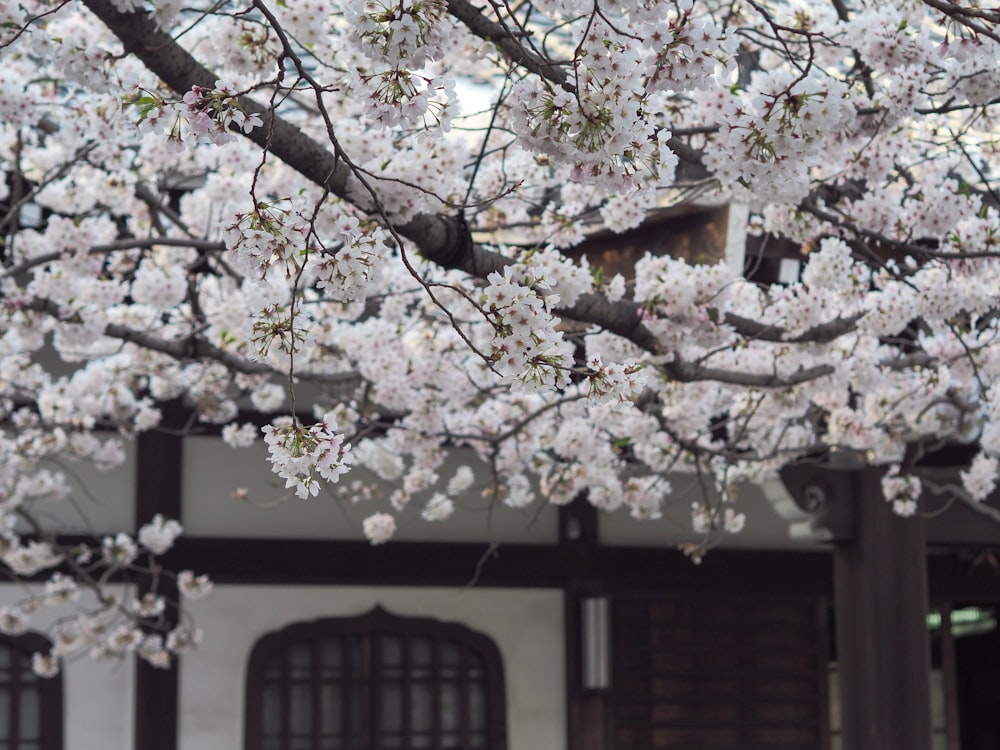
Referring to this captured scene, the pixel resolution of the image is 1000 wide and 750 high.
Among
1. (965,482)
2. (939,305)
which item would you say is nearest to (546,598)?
(965,482)

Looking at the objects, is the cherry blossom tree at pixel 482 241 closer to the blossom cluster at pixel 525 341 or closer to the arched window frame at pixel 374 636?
the blossom cluster at pixel 525 341

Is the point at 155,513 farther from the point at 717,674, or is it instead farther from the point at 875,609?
the point at 875,609

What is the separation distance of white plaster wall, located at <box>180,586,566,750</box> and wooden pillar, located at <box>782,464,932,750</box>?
1.85 m

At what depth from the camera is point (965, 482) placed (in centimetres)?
589

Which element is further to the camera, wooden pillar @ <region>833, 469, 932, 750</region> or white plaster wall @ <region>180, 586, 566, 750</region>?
white plaster wall @ <region>180, 586, 566, 750</region>

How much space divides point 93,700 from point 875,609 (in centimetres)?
365

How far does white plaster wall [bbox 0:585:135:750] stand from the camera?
6.85 m

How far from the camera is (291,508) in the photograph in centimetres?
739

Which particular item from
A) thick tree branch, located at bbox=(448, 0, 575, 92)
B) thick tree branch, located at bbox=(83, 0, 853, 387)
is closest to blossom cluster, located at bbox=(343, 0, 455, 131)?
thick tree branch, located at bbox=(83, 0, 853, 387)

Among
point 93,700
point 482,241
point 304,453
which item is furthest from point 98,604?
point 304,453

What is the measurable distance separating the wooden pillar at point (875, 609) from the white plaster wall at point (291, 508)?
1595 mm

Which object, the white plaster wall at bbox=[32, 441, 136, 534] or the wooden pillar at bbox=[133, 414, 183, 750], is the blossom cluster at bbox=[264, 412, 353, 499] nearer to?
the wooden pillar at bbox=[133, 414, 183, 750]

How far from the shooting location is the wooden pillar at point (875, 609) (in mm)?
6047

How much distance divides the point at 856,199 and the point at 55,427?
382 centimetres
